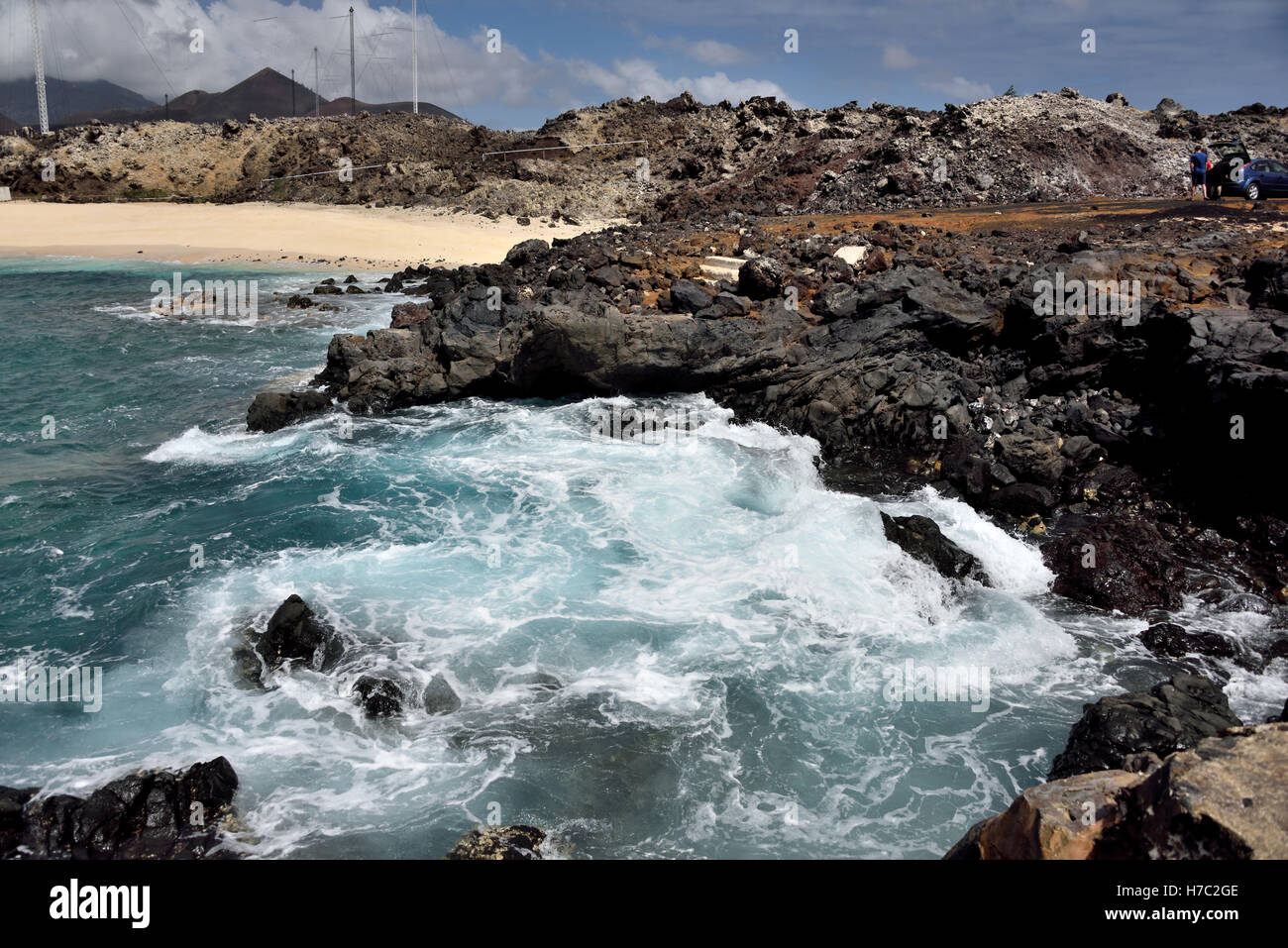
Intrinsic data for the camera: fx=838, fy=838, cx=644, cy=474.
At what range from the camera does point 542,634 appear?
406 inches

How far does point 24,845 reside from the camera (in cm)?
677

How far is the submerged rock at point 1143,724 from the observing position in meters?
7.26

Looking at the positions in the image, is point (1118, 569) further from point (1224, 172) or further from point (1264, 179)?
point (1224, 172)

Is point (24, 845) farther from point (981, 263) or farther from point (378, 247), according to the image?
point (378, 247)

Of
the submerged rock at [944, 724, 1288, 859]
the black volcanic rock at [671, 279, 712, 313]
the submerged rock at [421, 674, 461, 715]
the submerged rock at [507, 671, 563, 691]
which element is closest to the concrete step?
the black volcanic rock at [671, 279, 712, 313]

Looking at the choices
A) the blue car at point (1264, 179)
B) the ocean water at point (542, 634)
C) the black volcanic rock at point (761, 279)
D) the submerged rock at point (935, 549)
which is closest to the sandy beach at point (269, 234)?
the black volcanic rock at point (761, 279)

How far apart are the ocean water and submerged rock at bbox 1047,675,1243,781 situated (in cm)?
72

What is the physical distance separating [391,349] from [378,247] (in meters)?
20.7

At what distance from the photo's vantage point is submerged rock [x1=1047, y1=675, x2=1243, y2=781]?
726 centimetres

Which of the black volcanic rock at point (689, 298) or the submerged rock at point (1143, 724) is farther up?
the black volcanic rock at point (689, 298)

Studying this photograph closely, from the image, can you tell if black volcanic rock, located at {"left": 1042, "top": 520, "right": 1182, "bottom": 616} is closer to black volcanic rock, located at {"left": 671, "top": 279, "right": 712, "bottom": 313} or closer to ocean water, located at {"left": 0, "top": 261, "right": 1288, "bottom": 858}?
ocean water, located at {"left": 0, "top": 261, "right": 1288, "bottom": 858}

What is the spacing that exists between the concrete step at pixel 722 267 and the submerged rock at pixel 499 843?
15787mm

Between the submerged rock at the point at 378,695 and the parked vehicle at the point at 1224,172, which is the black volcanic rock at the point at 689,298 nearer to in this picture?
the submerged rock at the point at 378,695
